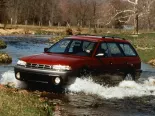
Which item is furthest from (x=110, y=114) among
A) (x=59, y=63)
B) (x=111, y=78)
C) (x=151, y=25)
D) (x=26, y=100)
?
(x=151, y=25)

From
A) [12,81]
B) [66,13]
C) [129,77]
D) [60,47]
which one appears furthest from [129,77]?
[66,13]

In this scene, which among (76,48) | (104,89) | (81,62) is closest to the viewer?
(81,62)

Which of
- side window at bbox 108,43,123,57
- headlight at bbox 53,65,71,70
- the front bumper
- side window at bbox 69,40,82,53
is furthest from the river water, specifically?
side window at bbox 69,40,82,53

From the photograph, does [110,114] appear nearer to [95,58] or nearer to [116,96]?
[116,96]

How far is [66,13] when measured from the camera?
130 m

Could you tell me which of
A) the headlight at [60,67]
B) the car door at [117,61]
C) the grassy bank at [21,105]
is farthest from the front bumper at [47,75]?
the car door at [117,61]

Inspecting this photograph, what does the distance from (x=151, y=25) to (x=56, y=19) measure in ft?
90.6

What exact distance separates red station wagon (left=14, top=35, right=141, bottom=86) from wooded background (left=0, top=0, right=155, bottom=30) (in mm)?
78965

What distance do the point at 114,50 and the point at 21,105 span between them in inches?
238

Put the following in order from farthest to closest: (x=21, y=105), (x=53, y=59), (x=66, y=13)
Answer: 1. (x=66, y=13)
2. (x=53, y=59)
3. (x=21, y=105)

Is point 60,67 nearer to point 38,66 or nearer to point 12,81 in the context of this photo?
point 38,66

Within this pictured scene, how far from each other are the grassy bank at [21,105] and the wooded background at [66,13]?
3312 inches

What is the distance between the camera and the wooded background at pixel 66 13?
4094 inches

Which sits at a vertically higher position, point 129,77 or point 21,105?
point 21,105
